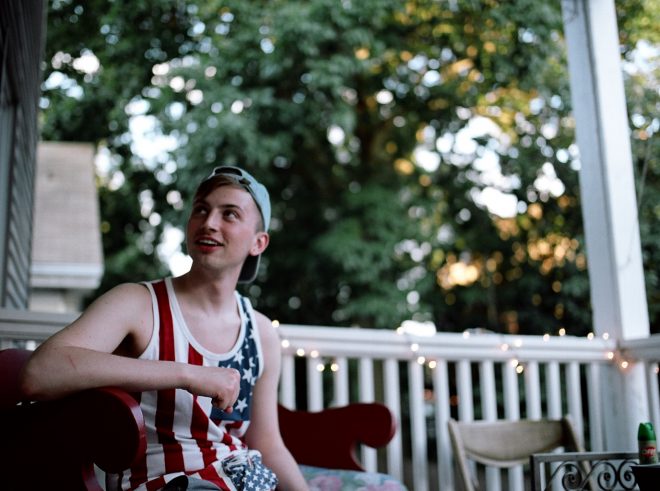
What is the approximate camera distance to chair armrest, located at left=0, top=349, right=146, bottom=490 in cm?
105

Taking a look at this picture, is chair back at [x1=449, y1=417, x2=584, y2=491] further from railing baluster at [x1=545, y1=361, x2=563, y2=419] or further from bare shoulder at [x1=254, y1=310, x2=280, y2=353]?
bare shoulder at [x1=254, y1=310, x2=280, y2=353]

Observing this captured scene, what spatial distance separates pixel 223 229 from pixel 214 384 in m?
0.44

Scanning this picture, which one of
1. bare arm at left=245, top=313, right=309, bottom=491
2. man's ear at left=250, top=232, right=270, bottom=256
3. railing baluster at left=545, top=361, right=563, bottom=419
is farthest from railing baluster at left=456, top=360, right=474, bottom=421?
man's ear at left=250, top=232, right=270, bottom=256

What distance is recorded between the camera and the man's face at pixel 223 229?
158 cm

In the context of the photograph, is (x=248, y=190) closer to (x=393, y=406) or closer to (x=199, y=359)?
(x=199, y=359)

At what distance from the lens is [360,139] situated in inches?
326

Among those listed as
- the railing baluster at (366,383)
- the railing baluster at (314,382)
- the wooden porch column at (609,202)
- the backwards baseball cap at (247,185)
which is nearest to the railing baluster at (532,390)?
the wooden porch column at (609,202)

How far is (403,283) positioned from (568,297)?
5.46ft

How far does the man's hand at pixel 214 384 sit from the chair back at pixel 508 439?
4.17 feet

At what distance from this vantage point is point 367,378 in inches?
102

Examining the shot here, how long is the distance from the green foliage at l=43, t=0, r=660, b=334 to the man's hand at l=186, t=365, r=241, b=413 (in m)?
5.40

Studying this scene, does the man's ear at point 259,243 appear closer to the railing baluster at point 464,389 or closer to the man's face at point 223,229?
the man's face at point 223,229

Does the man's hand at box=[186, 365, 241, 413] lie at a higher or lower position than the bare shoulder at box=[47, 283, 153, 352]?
lower

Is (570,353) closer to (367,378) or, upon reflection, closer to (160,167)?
(367,378)
